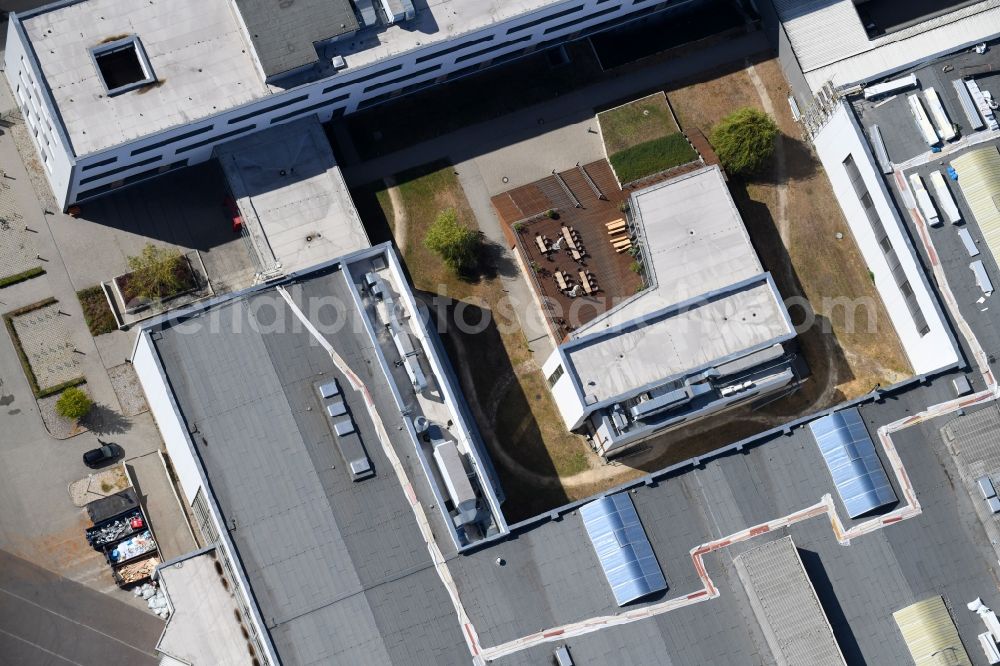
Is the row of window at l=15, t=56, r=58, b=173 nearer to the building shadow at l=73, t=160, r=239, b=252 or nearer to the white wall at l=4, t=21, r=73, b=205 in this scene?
the white wall at l=4, t=21, r=73, b=205

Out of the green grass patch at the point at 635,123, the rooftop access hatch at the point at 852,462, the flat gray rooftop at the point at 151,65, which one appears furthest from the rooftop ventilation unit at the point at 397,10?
the rooftop access hatch at the point at 852,462

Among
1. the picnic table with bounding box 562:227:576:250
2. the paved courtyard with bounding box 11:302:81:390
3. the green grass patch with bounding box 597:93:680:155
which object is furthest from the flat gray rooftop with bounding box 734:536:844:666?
the paved courtyard with bounding box 11:302:81:390

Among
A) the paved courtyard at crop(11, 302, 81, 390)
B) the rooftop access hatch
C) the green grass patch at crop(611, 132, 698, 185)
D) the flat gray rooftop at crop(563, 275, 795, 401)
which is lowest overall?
the rooftop access hatch

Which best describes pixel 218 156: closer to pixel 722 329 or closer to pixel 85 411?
pixel 85 411

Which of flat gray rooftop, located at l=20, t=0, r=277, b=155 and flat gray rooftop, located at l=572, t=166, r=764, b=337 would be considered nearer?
flat gray rooftop, located at l=20, t=0, r=277, b=155

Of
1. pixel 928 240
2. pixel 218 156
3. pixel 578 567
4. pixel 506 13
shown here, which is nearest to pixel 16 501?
pixel 218 156

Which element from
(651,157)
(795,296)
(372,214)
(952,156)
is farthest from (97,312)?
(952,156)

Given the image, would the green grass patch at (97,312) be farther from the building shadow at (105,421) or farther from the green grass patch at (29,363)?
the building shadow at (105,421)

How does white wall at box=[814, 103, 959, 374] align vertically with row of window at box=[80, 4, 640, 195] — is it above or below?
below
